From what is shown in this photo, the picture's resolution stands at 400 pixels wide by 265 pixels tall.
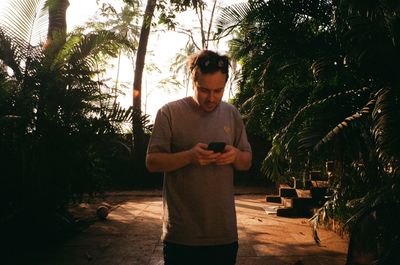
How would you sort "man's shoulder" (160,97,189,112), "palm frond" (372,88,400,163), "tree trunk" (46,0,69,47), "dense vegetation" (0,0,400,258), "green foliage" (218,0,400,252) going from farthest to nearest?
"tree trunk" (46,0,69,47)
"dense vegetation" (0,0,400,258)
"green foliage" (218,0,400,252)
"palm frond" (372,88,400,163)
"man's shoulder" (160,97,189,112)

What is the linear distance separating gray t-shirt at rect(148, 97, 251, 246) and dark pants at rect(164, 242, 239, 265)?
1.1 inches

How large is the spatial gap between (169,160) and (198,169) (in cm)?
16

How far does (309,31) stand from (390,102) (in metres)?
2.04

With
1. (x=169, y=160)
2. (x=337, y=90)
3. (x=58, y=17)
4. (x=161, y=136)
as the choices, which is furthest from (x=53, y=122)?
(x=169, y=160)

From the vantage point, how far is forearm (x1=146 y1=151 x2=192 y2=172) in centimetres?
166

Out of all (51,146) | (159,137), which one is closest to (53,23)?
(51,146)

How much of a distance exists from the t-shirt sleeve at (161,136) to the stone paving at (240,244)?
228 centimetres

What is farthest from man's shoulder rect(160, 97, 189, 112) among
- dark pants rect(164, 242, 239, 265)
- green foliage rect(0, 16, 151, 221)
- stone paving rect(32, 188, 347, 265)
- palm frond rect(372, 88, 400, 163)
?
green foliage rect(0, 16, 151, 221)

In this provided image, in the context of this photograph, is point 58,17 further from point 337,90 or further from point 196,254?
point 196,254

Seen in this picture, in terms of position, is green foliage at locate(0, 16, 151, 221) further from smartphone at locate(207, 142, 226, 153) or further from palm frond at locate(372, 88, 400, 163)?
smartphone at locate(207, 142, 226, 153)

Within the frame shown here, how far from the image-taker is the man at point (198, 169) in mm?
1698

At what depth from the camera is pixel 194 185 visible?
1.74 metres

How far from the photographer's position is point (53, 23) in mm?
7129

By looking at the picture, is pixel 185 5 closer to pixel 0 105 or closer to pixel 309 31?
pixel 309 31
